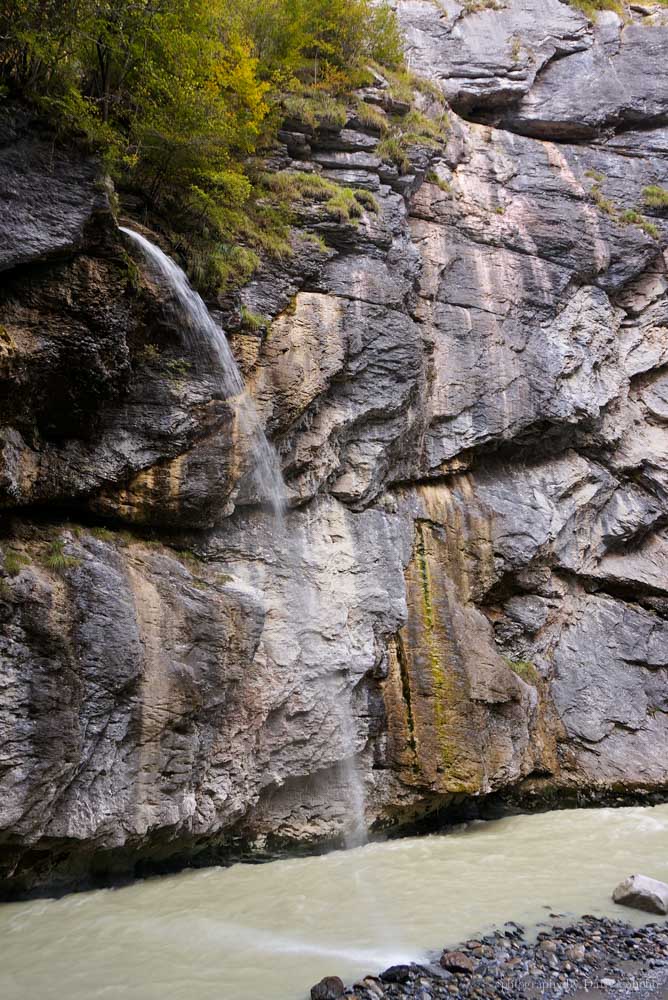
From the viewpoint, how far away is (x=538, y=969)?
6121 millimetres

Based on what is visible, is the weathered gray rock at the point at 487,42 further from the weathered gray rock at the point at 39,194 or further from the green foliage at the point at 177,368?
the weathered gray rock at the point at 39,194

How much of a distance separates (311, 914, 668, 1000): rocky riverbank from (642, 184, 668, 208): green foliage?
16.0 meters

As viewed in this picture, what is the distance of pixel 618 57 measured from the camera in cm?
1891

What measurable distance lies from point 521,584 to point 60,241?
33.1 feet

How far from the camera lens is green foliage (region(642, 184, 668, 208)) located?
17.1 m

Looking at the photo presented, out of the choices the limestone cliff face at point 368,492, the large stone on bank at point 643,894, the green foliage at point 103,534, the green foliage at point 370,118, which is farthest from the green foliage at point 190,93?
the large stone on bank at point 643,894

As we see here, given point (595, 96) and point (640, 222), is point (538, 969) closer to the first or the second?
point (640, 222)

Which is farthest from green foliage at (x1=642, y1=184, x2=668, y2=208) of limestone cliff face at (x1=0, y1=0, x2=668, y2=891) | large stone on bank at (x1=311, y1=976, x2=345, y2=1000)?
large stone on bank at (x1=311, y1=976, x2=345, y2=1000)

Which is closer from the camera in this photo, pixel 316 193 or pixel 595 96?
pixel 316 193

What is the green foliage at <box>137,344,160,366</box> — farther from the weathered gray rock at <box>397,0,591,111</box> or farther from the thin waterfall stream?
the weathered gray rock at <box>397,0,591,111</box>

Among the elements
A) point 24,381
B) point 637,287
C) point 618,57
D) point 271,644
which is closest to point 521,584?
point 271,644

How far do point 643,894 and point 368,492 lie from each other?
686cm

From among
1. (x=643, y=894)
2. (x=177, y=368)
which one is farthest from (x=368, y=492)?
(x=643, y=894)

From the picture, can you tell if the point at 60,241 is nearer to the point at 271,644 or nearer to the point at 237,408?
the point at 237,408
